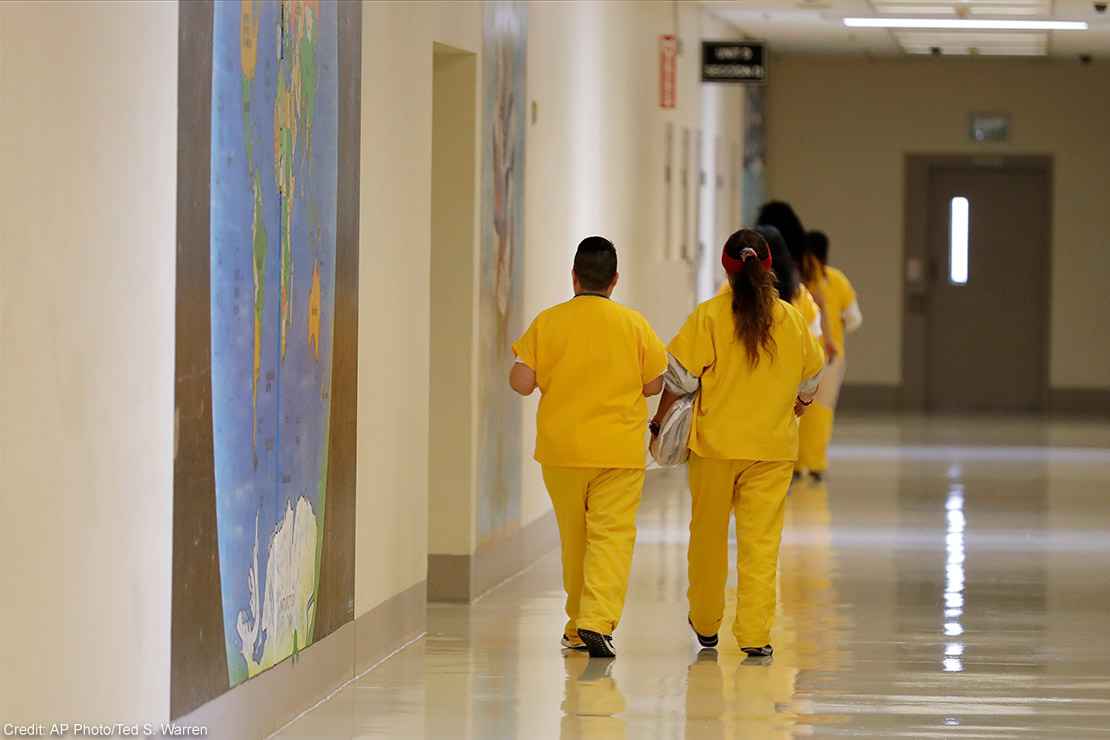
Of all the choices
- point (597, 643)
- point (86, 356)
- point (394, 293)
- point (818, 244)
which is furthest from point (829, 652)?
point (818, 244)

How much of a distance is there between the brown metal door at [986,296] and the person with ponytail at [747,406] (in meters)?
16.0

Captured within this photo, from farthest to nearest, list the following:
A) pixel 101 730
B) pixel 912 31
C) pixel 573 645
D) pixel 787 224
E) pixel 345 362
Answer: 1. pixel 912 31
2. pixel 787 224
3. pixel 573 645
4. pixel 345 362
5. pixel 101 730

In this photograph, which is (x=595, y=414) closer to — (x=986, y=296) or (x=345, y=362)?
(x=345, y=362)

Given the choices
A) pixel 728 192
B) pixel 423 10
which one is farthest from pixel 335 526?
pixel 728 192

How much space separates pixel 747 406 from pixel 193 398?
105 inches

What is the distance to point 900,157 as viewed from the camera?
891 inches

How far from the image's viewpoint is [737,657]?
24.5ft

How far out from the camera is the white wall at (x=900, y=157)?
2238cm

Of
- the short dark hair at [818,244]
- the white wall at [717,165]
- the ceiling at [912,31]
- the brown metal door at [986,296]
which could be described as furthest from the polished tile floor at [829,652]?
the brown metal door at [986,296]

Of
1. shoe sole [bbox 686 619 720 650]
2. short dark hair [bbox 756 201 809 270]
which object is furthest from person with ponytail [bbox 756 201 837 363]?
shoe sole [bbox 686 619 720 650]

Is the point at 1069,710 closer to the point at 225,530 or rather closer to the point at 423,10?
the point at 225,530

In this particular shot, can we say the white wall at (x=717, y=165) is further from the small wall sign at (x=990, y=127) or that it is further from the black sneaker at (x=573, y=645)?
the black sneaker at (x=573, y=645)

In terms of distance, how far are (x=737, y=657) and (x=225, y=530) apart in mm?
2658

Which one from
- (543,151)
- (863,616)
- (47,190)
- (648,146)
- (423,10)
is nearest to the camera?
(47,190)
